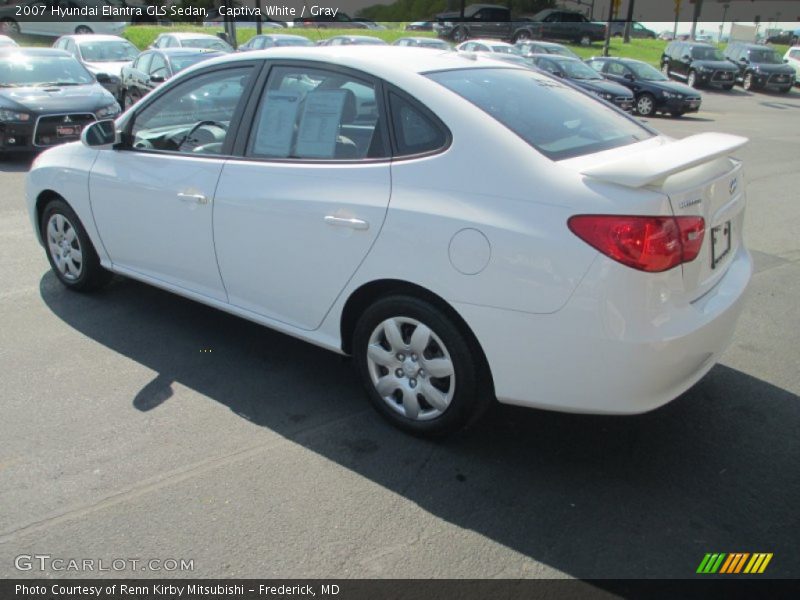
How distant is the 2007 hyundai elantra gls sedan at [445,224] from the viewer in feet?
9.01

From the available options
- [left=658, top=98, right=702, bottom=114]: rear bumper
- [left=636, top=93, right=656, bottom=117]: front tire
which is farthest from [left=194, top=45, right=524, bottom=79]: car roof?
[left=636, top=93, right=656, bottom=117]: front tire

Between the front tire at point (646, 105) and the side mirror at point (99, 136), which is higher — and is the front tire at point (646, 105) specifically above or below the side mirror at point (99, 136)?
below

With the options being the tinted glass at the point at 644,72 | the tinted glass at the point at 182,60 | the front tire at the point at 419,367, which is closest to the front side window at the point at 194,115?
the front tire at the point at 419,367

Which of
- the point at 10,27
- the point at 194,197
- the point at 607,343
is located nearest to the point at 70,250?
the point at 194,197

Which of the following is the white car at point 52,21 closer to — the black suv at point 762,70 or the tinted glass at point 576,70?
the tinted glass at point 576,70

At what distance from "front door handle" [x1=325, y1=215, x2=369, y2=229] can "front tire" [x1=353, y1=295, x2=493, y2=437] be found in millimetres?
354

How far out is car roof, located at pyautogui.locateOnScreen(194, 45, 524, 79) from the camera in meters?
3.41

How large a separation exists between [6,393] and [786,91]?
3143cm

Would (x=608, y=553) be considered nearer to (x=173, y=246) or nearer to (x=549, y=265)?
(x=549, y=265)

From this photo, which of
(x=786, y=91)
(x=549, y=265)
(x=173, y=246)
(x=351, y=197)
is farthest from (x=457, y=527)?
(x=786, y=91)

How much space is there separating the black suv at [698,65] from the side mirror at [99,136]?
26768 mm

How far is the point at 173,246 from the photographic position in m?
4.19

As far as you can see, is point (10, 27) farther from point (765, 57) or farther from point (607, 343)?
point (607, 343)

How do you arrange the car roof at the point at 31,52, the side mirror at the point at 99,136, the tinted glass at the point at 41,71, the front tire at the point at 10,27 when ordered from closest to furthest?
the side mirror at the point at 99,136
the tinted glass at the point at 41,71
the car roof at the point at 31,52
the front tire at the point at 10,27
